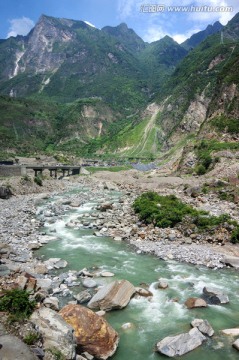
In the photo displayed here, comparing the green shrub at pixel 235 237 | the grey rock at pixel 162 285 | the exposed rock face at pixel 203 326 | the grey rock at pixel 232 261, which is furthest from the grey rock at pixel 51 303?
the green shrub at pixel 235 237

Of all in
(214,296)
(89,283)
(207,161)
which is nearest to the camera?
(214,296)

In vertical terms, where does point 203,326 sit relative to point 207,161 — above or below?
below

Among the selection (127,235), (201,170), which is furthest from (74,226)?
(201,170)

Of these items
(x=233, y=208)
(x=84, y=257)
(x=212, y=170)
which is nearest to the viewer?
(x=84, y=257)

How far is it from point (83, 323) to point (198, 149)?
70.5m

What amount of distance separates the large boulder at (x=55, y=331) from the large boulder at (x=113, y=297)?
13.1 feet

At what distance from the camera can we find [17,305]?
15438 mm

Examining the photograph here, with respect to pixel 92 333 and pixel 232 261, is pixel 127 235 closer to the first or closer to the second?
pixel 232 261

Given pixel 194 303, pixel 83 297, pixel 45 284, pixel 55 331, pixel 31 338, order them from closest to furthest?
pixel 31 338, pixel 55 331, pixel 194 303, pixel 83 297, pixel 45 284

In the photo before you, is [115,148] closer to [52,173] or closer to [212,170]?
[52,173]

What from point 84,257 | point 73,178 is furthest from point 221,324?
point 73,178

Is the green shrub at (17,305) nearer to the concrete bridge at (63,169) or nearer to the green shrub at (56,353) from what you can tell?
the green shrub at (56,353)

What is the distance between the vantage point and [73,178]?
102438 mm

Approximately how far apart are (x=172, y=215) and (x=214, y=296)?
15.7 meters
